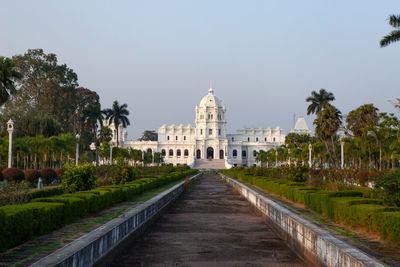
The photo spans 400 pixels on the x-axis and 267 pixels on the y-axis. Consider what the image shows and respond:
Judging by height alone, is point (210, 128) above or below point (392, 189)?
above

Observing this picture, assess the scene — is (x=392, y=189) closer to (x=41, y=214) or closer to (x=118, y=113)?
(x=41, y=214)

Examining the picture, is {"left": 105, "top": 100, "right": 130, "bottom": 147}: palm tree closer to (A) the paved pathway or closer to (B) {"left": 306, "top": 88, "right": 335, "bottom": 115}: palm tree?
(B) {"left": 306, "top": 88, "right": 335, "bottom": 115}: palm tree

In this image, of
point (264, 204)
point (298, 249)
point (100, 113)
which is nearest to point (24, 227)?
point (298, 249)

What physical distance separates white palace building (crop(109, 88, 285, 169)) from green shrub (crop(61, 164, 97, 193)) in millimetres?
105966

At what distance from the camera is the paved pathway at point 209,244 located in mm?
8335

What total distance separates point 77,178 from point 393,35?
2071cm

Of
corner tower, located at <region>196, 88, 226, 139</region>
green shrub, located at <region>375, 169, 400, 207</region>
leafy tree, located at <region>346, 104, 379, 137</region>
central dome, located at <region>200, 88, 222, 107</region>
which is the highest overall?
central dome, located at <region>200, 88, 222, 107</region>

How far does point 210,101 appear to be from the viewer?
137 m

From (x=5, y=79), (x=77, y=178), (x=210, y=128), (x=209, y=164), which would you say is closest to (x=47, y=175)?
(x=5, y=79)

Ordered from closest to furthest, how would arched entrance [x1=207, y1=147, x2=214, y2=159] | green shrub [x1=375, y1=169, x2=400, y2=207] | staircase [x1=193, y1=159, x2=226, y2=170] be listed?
1. green shrub [x1=375, y1=169, x2=400, y2=207]
2. staircase [x1=193, y1=159, x2=226, y2=170]
3. arched entrance [x1=207, y1=147, x2=214, y2=159]

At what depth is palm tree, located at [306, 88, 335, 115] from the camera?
66188mm

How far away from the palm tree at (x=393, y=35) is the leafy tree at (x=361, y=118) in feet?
93.7

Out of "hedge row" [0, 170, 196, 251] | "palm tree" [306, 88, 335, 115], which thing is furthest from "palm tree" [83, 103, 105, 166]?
"hedge row" [0, 170, 196, 251]

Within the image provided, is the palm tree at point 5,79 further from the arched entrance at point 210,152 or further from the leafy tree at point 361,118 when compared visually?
the arched entrance at point 210,152
